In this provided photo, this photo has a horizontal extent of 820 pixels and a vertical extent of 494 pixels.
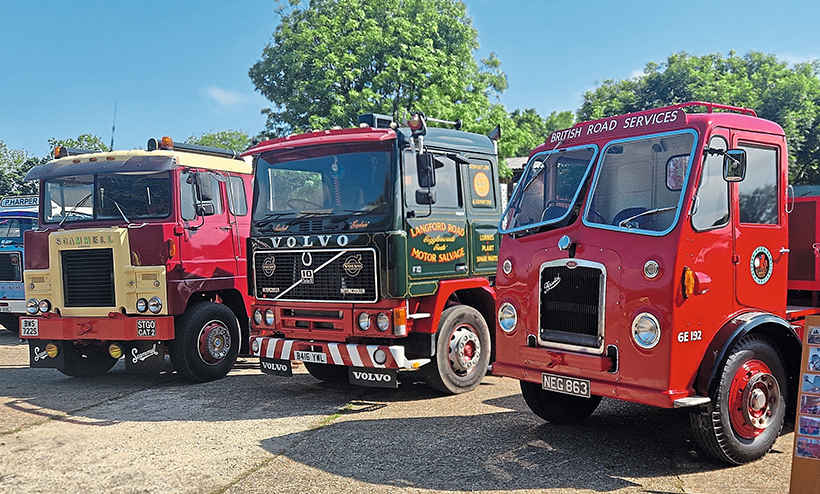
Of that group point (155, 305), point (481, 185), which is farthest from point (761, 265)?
point (155, 305)

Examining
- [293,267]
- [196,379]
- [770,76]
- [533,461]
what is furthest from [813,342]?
[770,76]

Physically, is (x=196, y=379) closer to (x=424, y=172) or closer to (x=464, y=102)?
(x=424, y=172)

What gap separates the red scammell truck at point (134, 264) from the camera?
Answer: 28.7ft

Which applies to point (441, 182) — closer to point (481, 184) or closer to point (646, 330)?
point (481, 184)

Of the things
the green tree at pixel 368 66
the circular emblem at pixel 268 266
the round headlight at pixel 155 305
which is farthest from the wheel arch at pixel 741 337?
the green tree at pixel 368 66

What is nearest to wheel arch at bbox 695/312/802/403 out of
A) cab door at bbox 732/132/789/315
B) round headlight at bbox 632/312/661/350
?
cab door at bbox 732/132/789/315

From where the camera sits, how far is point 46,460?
19.8ft

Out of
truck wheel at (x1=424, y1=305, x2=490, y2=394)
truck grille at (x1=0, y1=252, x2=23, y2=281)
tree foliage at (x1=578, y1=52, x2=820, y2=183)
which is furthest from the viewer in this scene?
tree foliage at (x1=578, y1=52, x2=820, y2=183)

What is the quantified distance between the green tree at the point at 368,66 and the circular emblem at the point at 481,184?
12.5 metres

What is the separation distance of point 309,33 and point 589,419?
58.9 ft

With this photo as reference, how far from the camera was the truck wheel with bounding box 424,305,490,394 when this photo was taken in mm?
7922

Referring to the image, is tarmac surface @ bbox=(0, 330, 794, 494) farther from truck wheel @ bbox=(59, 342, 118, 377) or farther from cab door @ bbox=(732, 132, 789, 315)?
cab door @ bbox=(732, 132, 789, 315)

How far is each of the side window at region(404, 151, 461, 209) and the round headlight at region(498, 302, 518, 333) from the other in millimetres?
1836

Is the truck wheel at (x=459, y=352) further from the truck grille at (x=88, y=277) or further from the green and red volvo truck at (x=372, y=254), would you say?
the truck grille at (x=88, y=277)
